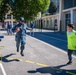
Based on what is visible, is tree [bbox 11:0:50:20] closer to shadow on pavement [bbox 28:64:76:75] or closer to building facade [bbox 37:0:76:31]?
building facade [bbox 37:0:76:31]

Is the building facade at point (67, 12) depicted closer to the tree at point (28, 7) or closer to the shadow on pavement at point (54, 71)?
the tree at point (28, 7)

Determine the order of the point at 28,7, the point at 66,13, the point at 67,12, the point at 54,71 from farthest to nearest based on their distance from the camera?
the point at 28,7
the point at 66,13
the point at 67,12
the point at 54,71

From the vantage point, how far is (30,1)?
160 feet

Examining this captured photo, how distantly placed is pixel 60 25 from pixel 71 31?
38.7 meters

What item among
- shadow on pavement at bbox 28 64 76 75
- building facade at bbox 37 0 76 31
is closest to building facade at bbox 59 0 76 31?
building facade at bbox 37 0 76 31

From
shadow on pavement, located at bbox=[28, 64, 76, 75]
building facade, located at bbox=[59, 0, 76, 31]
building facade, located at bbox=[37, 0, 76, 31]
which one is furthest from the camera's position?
building facade, located at bbox=[37, 0, 76, 31]

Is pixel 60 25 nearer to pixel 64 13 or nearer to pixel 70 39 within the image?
pixel 64 13

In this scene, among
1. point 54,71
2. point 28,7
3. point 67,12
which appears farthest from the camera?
point 28,7

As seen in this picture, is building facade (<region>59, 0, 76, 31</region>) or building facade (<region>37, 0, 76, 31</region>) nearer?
building facade (<region>59, 0, 76, 31</region>)

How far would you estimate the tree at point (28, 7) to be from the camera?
43.9m

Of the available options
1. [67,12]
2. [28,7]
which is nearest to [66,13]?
[67,12]

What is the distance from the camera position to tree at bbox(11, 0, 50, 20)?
144ft

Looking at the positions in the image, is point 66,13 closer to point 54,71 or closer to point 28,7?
point 28,7

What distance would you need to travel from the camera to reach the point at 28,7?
1914 inches
